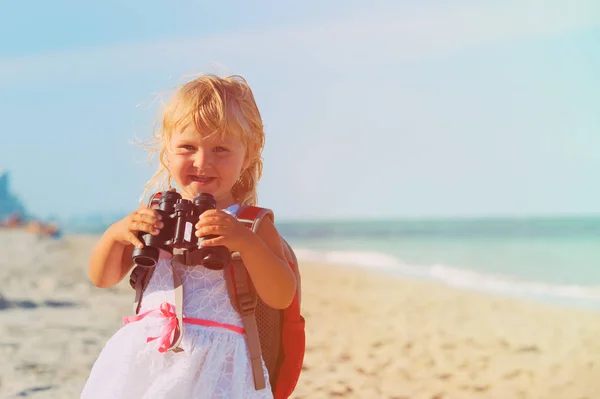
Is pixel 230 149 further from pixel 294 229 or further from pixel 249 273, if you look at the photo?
pixel 294 229

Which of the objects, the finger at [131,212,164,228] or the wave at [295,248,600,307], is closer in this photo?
the finger at [131,212,164,228]

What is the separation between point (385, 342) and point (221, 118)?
18.5 feet

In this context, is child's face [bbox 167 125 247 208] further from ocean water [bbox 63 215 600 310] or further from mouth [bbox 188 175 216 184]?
ocean water [bbox 63 215 600 310]

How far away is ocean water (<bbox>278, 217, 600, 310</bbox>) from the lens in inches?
577

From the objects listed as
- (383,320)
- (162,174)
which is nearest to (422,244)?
(383,320)

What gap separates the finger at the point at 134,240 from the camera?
2459 mm

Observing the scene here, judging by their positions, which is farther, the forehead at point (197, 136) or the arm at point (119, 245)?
the forehead at point (197, 136)

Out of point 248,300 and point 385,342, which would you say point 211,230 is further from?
point 385,342

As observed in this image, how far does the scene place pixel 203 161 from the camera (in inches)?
104

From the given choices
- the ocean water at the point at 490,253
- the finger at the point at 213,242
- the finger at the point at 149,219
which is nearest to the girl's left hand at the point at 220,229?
the finger at the point at 213,242

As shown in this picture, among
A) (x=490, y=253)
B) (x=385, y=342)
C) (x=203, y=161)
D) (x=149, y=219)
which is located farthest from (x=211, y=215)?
(x=490, y=253)

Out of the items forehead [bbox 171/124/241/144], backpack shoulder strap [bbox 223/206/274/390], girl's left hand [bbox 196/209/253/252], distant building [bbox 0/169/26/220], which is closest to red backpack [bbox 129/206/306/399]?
backpack shoulder strap [bbox 223/206/274/390]

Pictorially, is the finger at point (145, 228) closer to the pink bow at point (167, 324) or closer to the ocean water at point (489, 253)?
the pink bow at point (167, 324)

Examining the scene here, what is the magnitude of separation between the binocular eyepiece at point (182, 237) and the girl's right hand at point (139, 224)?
0.05 ft
